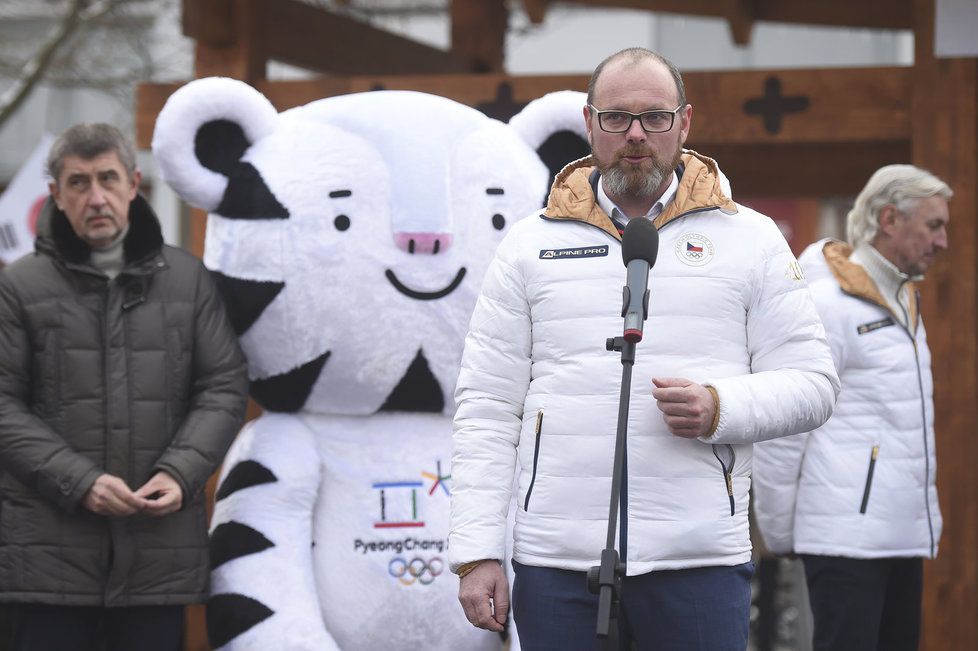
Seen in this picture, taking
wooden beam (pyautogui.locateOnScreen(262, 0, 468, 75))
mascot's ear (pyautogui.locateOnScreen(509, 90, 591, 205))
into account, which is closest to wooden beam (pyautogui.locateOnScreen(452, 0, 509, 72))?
wooden beam (pyautogui.locateOnScreen(262, 0, 468, 75))

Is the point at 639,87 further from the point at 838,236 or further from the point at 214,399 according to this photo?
the point at 838,236

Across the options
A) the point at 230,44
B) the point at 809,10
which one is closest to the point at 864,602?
the point at 230,44

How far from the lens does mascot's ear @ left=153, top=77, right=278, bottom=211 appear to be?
14.8 feet

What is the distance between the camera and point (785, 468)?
445 centimetres

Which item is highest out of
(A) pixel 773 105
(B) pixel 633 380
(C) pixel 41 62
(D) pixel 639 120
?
(C) pixel 41 62

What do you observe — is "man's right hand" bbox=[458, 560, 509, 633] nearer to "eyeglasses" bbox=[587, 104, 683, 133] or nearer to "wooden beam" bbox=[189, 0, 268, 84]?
"eyeglasses" bbox=[587, 104, 683, 133]

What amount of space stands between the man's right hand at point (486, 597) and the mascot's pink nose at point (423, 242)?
5.32 ft

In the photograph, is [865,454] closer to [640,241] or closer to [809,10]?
[640,241]

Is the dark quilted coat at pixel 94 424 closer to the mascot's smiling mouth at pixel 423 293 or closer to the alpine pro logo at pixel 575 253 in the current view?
the mascot's smiling mouth at pixel 423 293

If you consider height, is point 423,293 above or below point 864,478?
above

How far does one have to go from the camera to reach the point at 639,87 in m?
2.95

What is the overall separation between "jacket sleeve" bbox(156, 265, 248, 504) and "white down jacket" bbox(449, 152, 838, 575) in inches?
52.2

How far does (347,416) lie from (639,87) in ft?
6.26

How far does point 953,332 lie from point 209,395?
2838 mm
